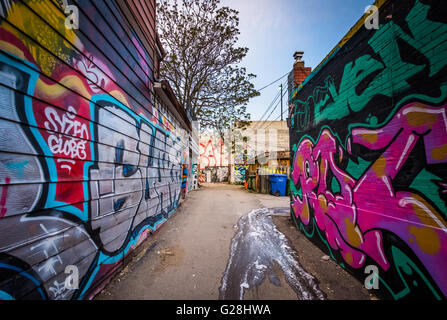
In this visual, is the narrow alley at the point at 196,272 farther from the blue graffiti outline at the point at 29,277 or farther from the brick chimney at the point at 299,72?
the brick chimney at the point at 299,72

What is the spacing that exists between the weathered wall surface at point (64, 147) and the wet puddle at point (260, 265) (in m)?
1.82

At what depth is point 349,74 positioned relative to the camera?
278cm

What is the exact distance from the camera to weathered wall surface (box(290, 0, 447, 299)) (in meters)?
1.64

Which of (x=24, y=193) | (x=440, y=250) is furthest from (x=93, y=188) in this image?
(x=440, y=250)

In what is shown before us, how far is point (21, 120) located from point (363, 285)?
4.28 m

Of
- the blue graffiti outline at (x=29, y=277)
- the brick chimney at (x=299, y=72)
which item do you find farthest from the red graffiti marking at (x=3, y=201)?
the brick chimney at (x=299, y=72)

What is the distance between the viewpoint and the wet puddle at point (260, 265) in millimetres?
2305

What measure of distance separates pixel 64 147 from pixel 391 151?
3699 millimetres

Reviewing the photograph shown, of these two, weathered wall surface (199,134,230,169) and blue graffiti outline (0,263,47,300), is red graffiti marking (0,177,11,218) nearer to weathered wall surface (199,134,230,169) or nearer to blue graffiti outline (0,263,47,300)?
blue graffiti outline (0,263,47,300)

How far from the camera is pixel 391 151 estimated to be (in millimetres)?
2055

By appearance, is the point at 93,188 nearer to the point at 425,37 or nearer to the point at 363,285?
the point at 363,285

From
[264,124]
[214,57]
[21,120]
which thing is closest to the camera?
[21,120]

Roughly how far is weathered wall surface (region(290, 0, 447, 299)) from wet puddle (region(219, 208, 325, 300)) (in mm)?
770

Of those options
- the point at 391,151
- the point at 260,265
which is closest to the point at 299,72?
the point at 391,151
